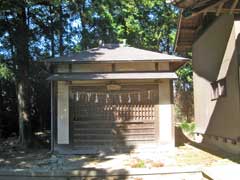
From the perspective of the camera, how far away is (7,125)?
19.1 metres

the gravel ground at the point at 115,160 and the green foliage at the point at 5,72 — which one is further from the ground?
the green foliage at the point at 5,72

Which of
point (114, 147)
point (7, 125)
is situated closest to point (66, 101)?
point (114, 147)

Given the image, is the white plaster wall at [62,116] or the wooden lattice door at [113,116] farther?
the wooden lattice door at [113,116]

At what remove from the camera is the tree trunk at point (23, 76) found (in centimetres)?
1485

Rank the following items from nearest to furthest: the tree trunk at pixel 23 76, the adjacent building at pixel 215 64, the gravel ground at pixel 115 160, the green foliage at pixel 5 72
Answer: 1. the adjacent building at pixel 215 64
2. the gravel ground at pixel 115 160
3. the tree trunk at pixel 23 76
4. the green foliage at pixel 5 72

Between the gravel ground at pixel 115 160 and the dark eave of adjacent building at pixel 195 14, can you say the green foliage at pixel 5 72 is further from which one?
the dark eave of adjacent building at pixel 195 14

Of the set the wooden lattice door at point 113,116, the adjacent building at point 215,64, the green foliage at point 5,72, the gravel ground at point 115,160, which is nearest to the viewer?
the adjacent building at point 215,64

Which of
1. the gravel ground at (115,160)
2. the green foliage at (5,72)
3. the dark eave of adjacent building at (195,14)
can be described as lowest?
the gravel ground at (115,160)

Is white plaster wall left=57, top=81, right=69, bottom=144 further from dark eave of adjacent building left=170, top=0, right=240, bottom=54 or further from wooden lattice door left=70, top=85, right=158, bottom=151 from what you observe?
dark eave of adjacent building left=170, top=0, right=240, bottom=54

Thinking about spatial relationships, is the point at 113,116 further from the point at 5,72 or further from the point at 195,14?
the point at 5,72

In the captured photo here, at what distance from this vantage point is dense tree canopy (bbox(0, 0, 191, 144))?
1512 cm

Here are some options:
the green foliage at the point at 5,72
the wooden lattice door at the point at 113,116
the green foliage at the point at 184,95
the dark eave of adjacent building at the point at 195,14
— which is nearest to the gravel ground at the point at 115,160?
the wooden lattice door at the point at 113,116

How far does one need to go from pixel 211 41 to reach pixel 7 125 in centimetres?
1157

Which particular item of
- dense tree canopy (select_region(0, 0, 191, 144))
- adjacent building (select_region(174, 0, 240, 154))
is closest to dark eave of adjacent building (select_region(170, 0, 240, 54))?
adjacent building (select_region(174, 0, 240, 154))
